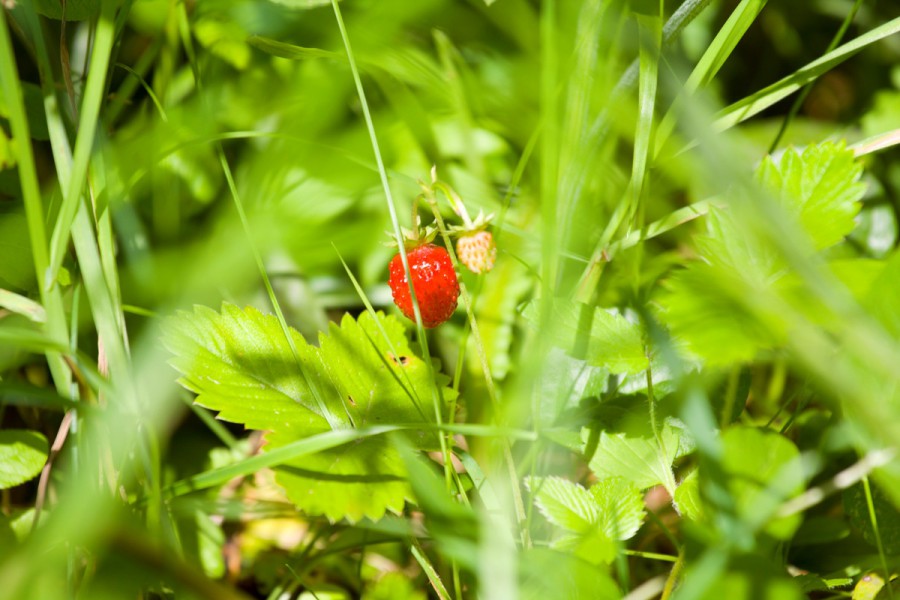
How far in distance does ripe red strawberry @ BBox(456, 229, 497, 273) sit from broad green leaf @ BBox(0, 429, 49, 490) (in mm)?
497

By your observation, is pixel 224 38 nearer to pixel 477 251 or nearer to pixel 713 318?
pixel 477 251

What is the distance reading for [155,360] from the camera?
2.48 feet

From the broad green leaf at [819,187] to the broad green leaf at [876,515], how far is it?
264mm

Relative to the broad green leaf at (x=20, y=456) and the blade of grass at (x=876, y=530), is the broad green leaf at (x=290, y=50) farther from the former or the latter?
the blade of grass at (x=876, y=530)

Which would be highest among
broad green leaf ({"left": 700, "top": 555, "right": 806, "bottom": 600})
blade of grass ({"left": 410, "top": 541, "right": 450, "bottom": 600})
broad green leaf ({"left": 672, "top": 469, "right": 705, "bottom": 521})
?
broad green leaf ({"left": 700, "top": 555, "right": 806, "bottom": 600})

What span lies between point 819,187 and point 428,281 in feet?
1.25

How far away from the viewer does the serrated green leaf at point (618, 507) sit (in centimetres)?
67

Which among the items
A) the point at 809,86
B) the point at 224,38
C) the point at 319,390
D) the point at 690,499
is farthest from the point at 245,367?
the point at 809,86

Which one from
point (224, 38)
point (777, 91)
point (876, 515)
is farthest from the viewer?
point (224, 38)

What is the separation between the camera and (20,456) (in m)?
0.79

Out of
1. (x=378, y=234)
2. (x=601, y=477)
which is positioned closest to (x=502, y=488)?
(x=601, y=477)

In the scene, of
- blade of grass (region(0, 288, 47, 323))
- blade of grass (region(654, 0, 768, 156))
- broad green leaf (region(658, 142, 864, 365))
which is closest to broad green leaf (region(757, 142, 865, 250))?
broad green leaf (region(658, 142, 864, 365))

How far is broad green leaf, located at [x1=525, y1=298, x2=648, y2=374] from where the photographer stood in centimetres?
71

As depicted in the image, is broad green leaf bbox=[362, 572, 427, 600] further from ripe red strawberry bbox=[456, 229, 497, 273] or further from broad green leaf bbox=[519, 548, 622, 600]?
ripe red strawberry bbox=[456, 229, 497, 273]
